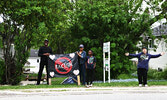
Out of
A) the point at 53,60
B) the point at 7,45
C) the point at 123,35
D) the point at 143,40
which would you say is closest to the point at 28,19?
the point at 7,45

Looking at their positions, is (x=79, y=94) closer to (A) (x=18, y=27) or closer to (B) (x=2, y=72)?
(B) (x=2, y=72)

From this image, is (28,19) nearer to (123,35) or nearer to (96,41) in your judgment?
(96,41)

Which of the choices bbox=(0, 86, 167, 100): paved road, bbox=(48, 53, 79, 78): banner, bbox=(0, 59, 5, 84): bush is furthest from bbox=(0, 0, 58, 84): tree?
bbox=(0, 86, 167, 100): paved road

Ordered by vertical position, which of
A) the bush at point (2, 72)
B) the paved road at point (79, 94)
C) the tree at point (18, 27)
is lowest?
the paved road at point (79, 94)

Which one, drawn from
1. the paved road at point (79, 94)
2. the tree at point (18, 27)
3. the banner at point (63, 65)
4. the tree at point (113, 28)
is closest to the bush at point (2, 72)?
the tree at point (18, 27)

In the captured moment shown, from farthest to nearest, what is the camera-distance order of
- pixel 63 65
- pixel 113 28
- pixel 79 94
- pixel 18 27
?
pixel 113 28
pixel 18 27
pixel 63 65
pixel 79 94

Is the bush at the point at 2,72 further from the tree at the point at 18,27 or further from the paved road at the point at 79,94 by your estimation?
the paved road at the point at 79,94

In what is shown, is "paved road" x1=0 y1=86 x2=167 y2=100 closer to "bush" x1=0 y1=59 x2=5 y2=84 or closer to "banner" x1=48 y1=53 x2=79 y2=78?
"banner" x1=48 y1=53 x2=79 y2=78

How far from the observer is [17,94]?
8.12 metres

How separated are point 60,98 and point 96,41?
6.84 metres

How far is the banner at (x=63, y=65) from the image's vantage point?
36.2 ft

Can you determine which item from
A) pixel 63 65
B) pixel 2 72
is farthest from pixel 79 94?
pixel 2 72

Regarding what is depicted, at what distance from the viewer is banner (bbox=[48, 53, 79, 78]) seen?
1103cm

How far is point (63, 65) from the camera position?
11.1 m
